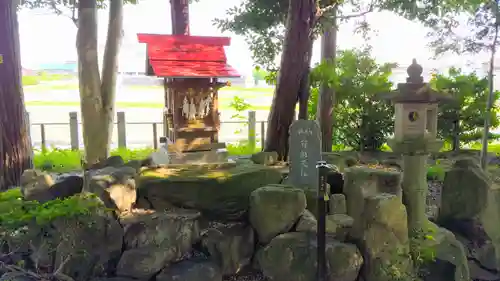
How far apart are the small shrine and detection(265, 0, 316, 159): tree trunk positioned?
117 centimetres

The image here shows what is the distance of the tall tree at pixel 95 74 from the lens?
8375mm

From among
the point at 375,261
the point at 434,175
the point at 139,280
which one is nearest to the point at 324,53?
the point at 434,175

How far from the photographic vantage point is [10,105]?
734 centimetres

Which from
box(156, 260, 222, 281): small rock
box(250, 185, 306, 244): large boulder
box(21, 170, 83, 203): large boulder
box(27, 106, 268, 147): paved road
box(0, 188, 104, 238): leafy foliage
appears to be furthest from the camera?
box(27, 106, 268, 147): paved road

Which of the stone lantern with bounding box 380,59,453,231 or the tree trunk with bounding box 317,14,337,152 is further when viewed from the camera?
the tree trunk with bounding box 317,14,337,152

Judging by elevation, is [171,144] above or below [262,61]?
below

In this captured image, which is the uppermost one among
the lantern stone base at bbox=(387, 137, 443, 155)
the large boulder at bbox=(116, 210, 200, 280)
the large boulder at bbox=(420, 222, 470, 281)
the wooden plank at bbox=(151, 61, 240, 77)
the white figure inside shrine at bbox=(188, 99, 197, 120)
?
the wooden plank at bbox=(151, 61, 240, 77)

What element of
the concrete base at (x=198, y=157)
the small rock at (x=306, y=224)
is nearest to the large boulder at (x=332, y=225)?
the small rock at (x=306, y=224)

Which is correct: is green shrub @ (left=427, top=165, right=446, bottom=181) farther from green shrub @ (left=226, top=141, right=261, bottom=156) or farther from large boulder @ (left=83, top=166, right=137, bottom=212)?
large boulder @ (left=83, top=166, right=137, bottom=212)

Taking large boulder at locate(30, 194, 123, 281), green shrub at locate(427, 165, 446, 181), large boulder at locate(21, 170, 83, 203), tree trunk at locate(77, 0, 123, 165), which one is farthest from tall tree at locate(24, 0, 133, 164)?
green shrub at locate(427, 165, 446, 181)

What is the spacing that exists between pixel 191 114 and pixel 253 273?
321 centimetres

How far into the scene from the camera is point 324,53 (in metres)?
10.6

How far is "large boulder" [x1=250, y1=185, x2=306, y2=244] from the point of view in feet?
16.0

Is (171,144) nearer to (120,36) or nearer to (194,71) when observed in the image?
(194,71)
